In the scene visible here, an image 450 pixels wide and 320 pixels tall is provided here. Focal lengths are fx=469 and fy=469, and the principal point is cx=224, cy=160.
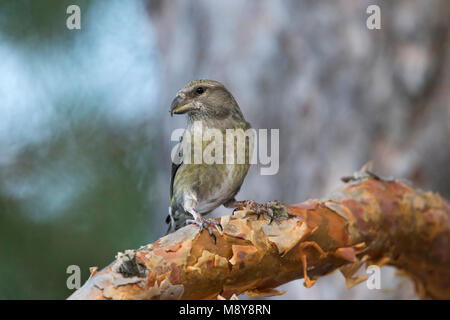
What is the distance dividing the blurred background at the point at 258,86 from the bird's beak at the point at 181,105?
251 mm

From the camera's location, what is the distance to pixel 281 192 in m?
0.93

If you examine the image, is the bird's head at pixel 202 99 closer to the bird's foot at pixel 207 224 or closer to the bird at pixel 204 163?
the bird at pixel 204 163

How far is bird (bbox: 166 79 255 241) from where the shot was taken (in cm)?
59

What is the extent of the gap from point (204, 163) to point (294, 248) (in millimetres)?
161

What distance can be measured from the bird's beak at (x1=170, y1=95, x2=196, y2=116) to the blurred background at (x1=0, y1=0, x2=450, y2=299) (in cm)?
25

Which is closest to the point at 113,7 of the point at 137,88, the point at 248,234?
the point at 137,88

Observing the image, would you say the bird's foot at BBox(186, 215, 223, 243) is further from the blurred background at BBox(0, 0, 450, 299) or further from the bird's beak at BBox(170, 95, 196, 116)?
the blurred background at BBox(0, 0, 450, 299)

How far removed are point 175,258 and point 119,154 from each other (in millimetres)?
625

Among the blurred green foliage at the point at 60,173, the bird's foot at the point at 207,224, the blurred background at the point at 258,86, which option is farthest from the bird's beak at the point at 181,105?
the blurred green foliage at the point at 60,173

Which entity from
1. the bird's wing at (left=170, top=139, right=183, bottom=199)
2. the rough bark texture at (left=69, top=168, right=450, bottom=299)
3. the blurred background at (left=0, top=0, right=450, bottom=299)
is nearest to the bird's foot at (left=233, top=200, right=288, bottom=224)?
the rough bark texture at (left=69, top=168, right=450, bottom=299)

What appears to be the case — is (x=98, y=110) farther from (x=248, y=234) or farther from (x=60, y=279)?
(x=248, y=234)

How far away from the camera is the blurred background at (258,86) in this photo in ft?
2.97

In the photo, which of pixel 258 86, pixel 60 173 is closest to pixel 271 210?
pixel 258 86

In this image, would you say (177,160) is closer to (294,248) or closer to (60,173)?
(294,248)
